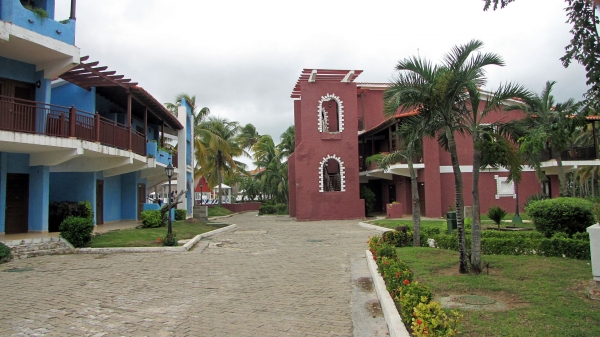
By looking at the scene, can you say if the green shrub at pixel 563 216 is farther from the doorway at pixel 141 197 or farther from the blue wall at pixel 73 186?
→ the doorway at pixel 141 197

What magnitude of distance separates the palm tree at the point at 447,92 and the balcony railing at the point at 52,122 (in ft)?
33.6

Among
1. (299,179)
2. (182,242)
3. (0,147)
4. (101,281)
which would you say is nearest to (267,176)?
(299,179)

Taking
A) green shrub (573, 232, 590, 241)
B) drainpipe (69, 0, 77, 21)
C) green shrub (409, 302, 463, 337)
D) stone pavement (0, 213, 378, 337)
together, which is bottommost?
stone pavement (0, 213, 378, 337)

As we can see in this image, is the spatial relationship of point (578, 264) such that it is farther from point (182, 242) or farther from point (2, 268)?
point (2, 268)

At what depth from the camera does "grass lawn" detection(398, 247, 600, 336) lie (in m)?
5.12

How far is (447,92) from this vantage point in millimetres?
8680

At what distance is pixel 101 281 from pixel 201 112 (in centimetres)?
3342

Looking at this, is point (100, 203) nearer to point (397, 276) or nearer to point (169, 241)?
point (169, 241)

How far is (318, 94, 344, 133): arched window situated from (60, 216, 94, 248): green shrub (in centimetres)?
1872

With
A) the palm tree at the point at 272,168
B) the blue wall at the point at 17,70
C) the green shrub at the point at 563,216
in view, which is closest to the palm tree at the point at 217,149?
the palm tree at the point at 272,168

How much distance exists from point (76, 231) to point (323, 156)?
18.6 m

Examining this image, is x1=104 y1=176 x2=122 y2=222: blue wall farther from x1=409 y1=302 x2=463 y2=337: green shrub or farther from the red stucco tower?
x1=409 y1=302 x2=463 y2=337: green shrub

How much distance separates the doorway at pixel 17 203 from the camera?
1461cm

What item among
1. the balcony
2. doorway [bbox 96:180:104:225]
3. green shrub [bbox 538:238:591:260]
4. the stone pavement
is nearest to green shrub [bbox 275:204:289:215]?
doorway [bbox 96:180:104:225]
